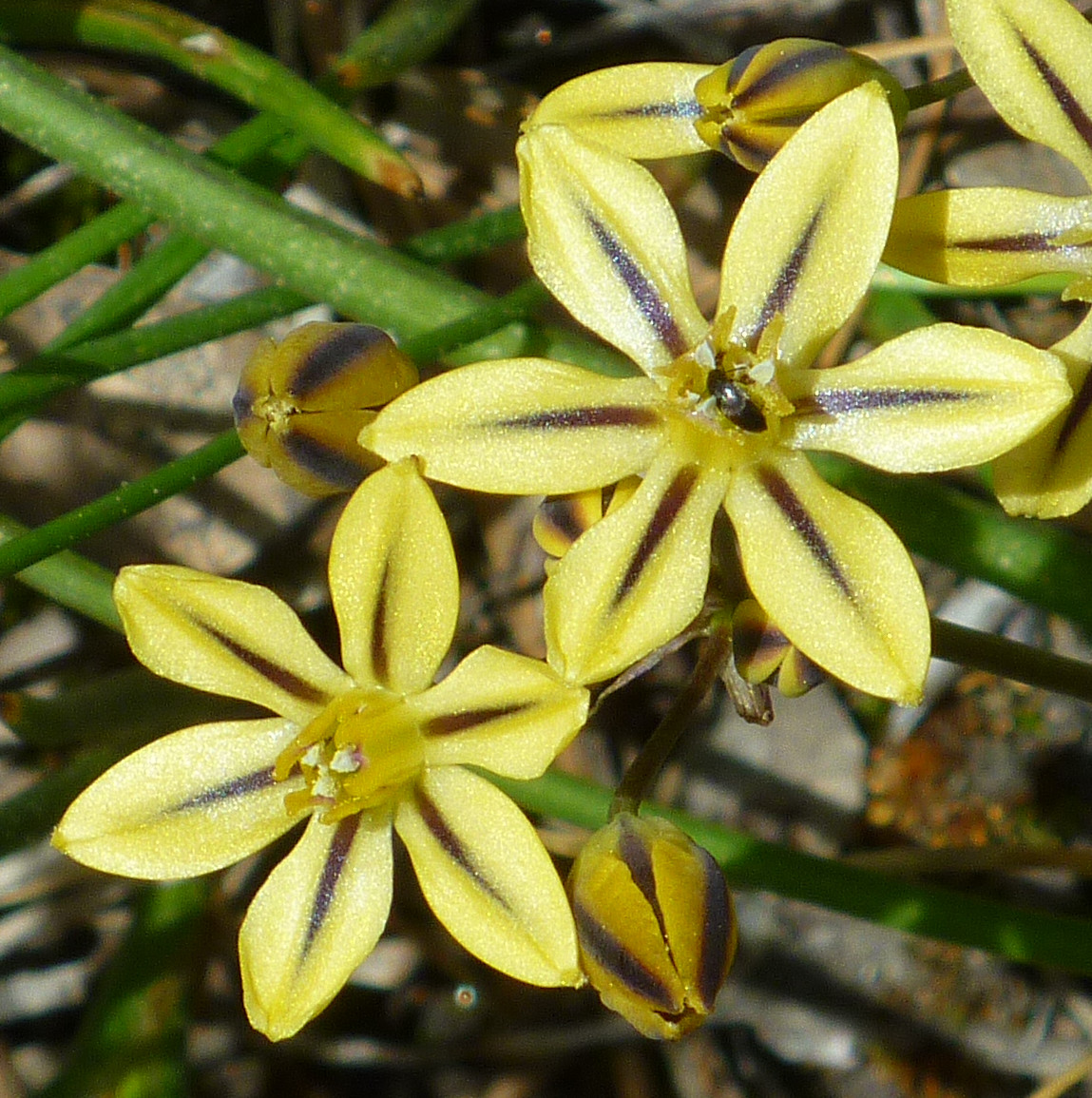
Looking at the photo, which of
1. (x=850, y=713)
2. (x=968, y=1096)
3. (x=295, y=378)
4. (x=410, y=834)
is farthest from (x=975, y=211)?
(x=968, y=1096)

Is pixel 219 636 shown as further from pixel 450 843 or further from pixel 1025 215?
pixel 1025 215

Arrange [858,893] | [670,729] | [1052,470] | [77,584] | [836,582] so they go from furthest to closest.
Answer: [858,893]
[77,584]
[670,729]
[1052,470]
[836,582]

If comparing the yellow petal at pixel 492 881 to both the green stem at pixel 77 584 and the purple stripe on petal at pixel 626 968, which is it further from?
the green stem at pixel 77 584

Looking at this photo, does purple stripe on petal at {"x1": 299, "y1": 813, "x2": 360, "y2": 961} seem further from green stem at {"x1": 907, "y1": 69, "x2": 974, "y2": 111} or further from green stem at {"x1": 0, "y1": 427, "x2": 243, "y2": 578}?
green stem at {"x1": 907, "y1": 69, "x2": 974, "y2": 111}

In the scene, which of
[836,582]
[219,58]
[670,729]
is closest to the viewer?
[836,582]

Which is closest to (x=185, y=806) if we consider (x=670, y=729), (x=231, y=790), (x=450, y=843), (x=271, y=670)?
(x=231, y=790)

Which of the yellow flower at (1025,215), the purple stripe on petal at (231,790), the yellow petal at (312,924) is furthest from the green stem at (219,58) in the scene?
the yellow petal at (312,924)
